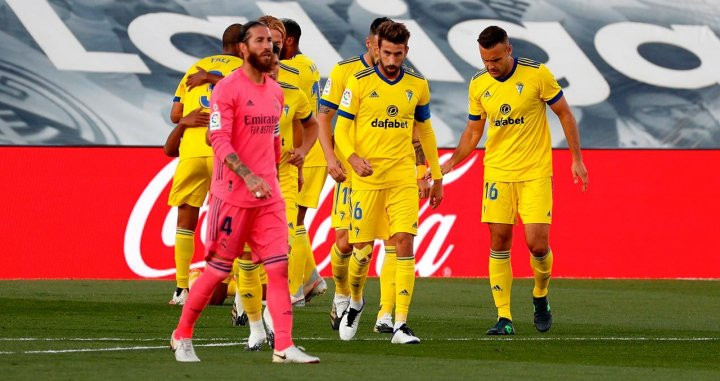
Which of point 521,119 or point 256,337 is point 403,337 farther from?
point 521,119

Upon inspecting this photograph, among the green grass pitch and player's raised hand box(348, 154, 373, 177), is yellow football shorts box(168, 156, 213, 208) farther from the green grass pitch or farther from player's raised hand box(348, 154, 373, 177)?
player's raised hand box(348, 154, 373, 177)

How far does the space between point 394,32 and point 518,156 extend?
1.76 meters

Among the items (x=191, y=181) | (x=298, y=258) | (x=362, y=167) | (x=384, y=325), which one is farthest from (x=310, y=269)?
(x=362, y=167)

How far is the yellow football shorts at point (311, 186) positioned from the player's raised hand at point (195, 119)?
1983mm

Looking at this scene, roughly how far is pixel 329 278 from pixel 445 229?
4.67ft

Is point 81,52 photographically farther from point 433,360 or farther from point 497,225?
point 433,360

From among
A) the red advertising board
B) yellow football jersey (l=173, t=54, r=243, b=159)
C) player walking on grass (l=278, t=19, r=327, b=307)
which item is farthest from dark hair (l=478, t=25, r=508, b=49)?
the red advertising board

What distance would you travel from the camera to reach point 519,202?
11266 mm

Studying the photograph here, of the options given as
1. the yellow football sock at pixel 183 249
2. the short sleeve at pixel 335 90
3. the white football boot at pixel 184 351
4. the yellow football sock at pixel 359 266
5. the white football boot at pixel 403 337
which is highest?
the short sleeve at pixel 335 90

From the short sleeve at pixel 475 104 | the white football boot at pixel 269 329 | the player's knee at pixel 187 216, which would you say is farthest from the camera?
the player's knee at pixel 187 216

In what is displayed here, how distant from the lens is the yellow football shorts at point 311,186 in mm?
13203

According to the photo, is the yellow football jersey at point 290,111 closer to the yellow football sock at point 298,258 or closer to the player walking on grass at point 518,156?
the player walking on grass at point 518,156

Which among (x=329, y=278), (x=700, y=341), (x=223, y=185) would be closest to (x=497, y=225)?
(x=700, y=341)

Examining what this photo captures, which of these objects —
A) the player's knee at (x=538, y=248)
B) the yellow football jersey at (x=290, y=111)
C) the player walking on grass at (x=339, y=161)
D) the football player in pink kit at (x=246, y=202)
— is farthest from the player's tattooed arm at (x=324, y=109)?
the football player in pink kit at (x=246, y=202)
